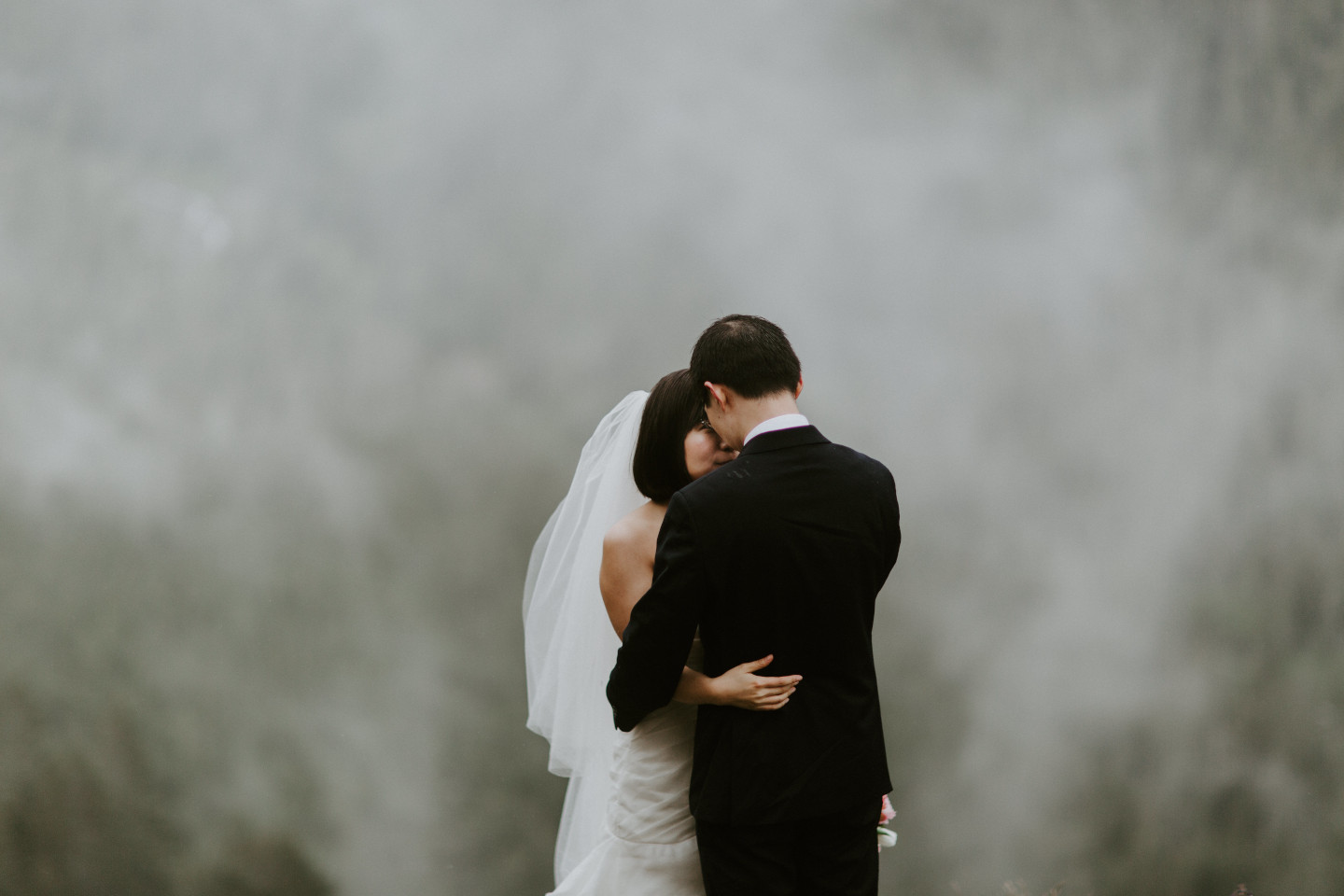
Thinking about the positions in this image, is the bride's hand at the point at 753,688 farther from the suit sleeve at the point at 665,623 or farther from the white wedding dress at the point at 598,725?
the white wedding dress at the point at 598,725

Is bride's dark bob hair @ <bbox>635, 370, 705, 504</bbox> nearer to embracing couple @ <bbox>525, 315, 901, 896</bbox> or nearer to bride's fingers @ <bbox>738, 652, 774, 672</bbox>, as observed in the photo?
embracing couple @ <bbox>525, 315, 901, 896</bbox>

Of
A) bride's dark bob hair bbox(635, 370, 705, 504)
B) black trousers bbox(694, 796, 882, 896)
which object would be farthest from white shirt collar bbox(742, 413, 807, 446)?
black trousers bbox(694, 796, 882, 896)

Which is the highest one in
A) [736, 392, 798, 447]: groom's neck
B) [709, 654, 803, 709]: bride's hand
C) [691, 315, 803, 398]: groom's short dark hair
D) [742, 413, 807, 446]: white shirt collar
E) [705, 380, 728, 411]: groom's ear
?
[691, 315, 803, 398]: groom's short dark hair

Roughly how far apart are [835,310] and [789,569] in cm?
193

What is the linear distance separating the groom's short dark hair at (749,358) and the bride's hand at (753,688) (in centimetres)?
47

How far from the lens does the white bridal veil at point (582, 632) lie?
213 cm

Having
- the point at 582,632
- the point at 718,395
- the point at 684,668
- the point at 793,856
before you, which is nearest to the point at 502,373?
the point at 582,632

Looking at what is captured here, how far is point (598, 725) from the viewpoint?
220cm

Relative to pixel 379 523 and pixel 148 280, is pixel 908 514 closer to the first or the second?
pixel 379 523

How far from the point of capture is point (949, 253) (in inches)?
128

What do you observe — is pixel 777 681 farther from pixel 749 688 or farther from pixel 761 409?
pixel 761 409

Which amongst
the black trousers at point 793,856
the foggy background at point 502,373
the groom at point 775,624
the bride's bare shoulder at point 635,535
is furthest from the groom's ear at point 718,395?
the foggy background at point 502,373

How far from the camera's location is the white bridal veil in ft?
7.00

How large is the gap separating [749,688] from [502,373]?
6.38 feet
